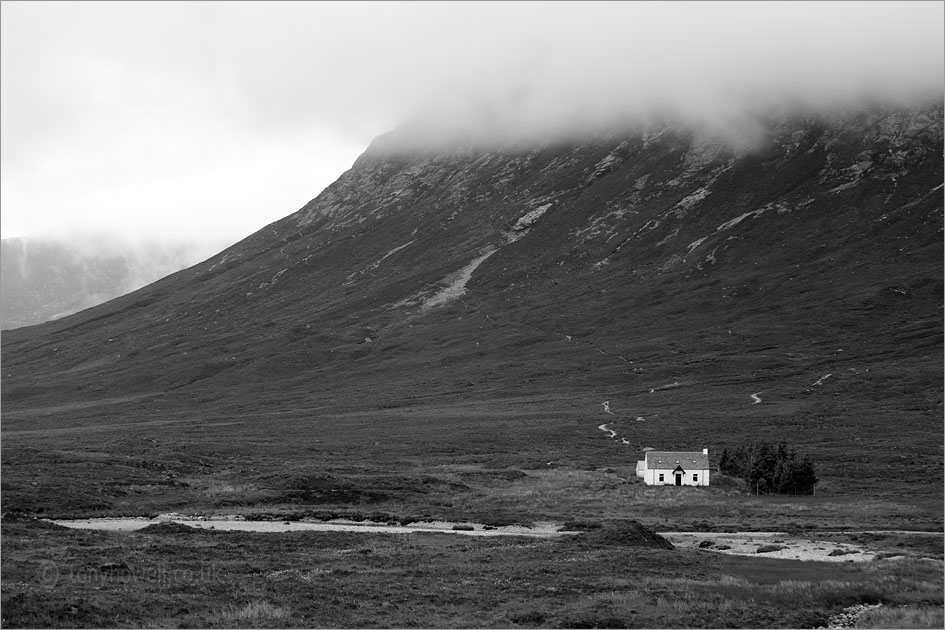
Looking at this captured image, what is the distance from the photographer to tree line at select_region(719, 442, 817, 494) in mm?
90812

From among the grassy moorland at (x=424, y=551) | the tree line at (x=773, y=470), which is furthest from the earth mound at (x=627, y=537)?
the tree line at (x=773, y=470)

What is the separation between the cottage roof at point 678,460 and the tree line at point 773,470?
439 cm

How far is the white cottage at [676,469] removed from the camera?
322 feet

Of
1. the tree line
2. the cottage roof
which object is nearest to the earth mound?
the tree line

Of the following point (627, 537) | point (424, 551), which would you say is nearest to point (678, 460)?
point (627, 537)

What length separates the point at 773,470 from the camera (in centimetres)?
9288

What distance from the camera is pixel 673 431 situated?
141000mm

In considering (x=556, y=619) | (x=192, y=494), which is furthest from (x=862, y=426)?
(x=556, y=619)

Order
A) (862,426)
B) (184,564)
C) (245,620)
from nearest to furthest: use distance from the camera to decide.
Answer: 1. (245,620)
2. (184,564)
3. (862,426)

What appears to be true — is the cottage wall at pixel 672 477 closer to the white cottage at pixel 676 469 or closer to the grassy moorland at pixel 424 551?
the white cottage at pixel 676 469

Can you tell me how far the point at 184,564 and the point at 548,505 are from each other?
4393cm

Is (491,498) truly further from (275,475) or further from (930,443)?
(930,443)

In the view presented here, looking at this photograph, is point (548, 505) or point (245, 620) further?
point (548, 505)

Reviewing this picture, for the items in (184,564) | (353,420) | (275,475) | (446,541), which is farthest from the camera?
(353,420)
